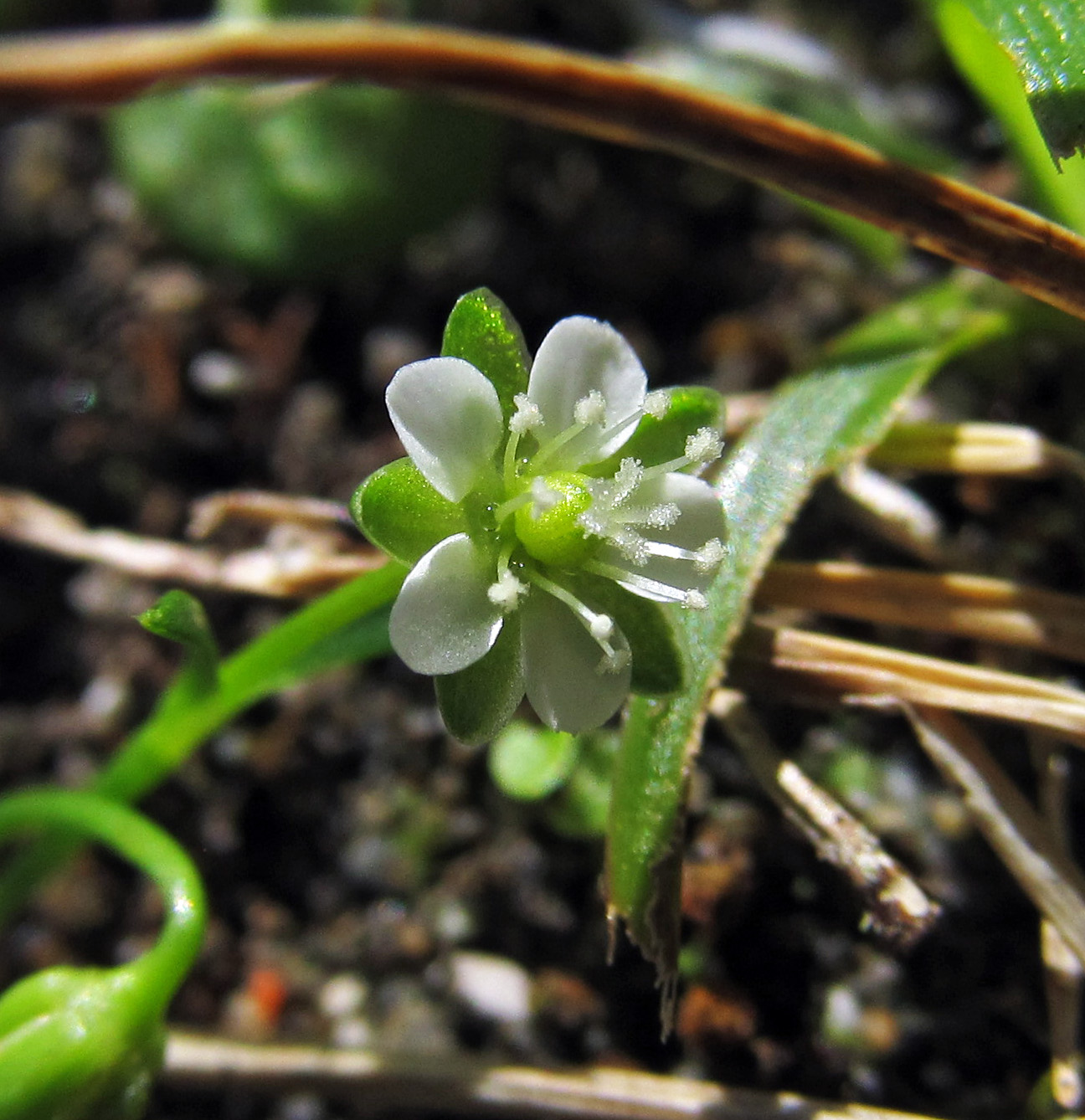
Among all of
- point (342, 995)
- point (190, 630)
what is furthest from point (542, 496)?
point (342, 995)

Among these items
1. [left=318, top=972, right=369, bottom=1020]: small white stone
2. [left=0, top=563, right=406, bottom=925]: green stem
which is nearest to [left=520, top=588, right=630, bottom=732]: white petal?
[left=0, top=563, right=406, bottom=925]: green stem

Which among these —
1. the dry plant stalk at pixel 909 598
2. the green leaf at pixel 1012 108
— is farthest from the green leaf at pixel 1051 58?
the dry plant stalk at pixel 909 598

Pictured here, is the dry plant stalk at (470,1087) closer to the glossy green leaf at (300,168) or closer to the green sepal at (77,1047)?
the green sepal at (77,1047)

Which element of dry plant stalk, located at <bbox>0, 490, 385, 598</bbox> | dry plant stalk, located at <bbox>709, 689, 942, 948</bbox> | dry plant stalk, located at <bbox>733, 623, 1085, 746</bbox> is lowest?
dry plant stalk, located at <bbox>0, 490, 385, 598</bbox>

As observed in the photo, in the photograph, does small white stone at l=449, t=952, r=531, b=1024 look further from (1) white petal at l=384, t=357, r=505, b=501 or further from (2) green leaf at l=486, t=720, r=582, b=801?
(1) white petal at l=384, t=357, r=505, b=501

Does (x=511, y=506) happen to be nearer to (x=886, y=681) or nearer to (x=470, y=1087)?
(x=886, y=681)

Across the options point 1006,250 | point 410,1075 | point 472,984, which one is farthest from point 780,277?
point 410,1075
